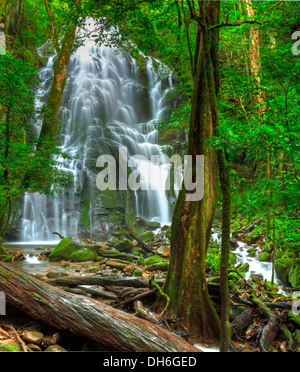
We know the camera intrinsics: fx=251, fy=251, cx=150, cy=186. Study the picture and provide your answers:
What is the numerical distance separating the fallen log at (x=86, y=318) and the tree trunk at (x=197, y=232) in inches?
31.8

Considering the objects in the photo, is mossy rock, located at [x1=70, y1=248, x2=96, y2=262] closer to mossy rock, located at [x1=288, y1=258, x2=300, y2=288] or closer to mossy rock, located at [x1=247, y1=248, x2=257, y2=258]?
mossy rock, located at [x1=247, y1=248, x2=257, y2=258]

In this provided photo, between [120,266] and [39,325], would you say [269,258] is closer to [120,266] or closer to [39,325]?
[120,266]

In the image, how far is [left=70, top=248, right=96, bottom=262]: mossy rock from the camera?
895 cm

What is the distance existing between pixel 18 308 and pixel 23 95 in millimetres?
4619

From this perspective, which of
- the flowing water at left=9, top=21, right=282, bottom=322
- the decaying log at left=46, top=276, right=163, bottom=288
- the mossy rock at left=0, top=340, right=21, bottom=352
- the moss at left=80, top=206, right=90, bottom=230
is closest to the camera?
the mossy rock at left=0, top=340, right=21, bottom=352

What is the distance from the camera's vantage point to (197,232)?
395cm

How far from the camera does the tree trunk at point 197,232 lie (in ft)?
12.4

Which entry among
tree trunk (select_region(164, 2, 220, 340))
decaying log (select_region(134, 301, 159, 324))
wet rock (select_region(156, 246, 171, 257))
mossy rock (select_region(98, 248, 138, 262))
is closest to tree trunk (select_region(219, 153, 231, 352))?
tree trunk (select_region(164, 2, 220, 340))

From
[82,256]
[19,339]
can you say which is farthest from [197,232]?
[82,256]

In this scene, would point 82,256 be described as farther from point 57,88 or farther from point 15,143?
point 57,88

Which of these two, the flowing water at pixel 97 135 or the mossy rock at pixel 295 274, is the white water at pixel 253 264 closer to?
the flowing water at pixel 97 135

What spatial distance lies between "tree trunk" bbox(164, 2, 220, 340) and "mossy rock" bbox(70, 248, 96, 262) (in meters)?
5.44

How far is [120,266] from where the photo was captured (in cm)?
764
